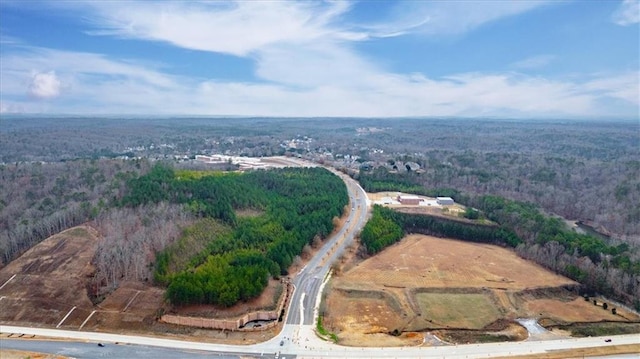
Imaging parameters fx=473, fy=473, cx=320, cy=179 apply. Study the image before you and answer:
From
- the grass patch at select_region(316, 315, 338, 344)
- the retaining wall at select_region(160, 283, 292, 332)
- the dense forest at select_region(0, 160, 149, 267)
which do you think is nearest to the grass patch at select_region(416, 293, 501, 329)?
the grass patch at select_region(316, 315, 338, 344)

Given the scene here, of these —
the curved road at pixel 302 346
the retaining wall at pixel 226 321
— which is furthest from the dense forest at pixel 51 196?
the retaining wall at pixel 226 321

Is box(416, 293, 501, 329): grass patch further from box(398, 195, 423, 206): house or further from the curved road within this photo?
box(398, 195, 423, 206): house

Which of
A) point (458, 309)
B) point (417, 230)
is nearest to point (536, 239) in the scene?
point (417, 230)

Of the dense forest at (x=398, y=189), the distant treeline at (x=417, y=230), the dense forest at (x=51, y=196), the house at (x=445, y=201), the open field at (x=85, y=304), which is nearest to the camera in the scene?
the open field at (x=85, y=304)

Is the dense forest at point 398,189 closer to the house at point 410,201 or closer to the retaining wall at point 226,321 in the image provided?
the house at point 410,201

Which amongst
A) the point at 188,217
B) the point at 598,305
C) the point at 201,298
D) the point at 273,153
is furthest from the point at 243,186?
the point at 273,153
